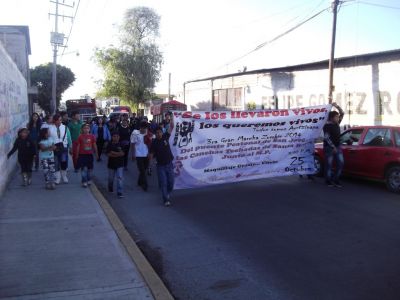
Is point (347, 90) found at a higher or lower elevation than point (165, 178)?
higher

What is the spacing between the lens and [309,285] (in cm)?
464

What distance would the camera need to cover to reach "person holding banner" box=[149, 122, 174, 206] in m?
8.65

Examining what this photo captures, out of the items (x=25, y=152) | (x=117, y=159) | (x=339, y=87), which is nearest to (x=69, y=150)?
(x=25, y=152)

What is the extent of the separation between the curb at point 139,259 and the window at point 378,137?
610cm

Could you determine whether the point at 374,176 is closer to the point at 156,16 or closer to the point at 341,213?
the point at 341,213

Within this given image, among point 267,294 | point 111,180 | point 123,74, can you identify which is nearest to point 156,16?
point 123,74

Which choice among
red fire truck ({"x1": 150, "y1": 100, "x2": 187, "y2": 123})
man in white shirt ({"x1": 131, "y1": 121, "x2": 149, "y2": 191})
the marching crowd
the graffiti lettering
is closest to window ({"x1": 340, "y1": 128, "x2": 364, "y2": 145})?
the marching crowd

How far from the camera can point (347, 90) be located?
20.6 meters

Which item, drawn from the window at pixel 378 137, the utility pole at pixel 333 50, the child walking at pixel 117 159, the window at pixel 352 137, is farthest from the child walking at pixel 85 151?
the utility pole at pixel 333 50

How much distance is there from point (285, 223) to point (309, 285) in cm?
255

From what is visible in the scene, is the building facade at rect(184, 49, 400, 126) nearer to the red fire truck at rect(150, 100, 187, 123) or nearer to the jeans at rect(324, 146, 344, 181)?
the red fire truck at rect(150, 100, 187, 123)

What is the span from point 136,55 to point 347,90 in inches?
1156

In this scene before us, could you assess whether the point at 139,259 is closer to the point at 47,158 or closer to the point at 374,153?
the point at 47,158

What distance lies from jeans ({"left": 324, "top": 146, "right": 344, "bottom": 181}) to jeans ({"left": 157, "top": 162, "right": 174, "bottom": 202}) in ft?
12.7
